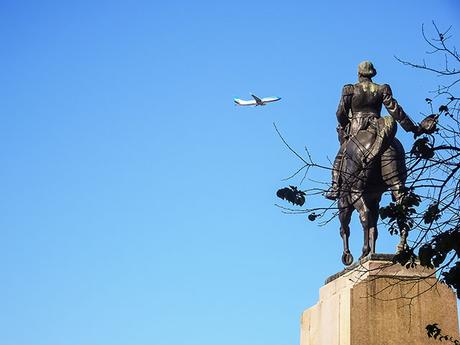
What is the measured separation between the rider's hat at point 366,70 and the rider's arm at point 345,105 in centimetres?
26

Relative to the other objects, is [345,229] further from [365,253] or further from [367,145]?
[367,145]

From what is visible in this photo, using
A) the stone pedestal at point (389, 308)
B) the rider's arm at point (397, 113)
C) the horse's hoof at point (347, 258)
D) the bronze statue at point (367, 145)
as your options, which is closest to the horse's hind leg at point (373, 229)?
A: the bronze statue at point (367, 145)

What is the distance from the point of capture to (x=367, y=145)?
35.8 ft

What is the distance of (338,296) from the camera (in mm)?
10273

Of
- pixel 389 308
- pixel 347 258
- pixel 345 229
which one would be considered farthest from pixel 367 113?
pixel 389 308

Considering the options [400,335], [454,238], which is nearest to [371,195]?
[400,335]

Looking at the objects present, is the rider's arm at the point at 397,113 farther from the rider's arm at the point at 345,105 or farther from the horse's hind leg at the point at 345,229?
the horse's hind leg at the point at 345,229

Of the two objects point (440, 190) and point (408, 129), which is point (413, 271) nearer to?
point (408, 129)

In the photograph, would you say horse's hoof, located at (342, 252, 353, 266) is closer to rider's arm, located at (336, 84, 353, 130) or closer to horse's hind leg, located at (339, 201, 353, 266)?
horse's hind leg, located at (339, 201, 353, 266)

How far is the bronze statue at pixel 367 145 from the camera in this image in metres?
10.6

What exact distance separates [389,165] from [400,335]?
7.38 feet

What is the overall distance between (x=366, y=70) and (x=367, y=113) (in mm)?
675

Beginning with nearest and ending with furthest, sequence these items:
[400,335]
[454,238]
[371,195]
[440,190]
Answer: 1. [454,238]
2. [440,190]
3. [400,335]
4. [371,195]

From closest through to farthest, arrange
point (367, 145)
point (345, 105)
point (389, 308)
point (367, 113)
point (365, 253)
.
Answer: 1. point (389, 308)
2. point (365, 253)
3. point (367, 145)
4. point (367, 113)
5. point (345, 105)
